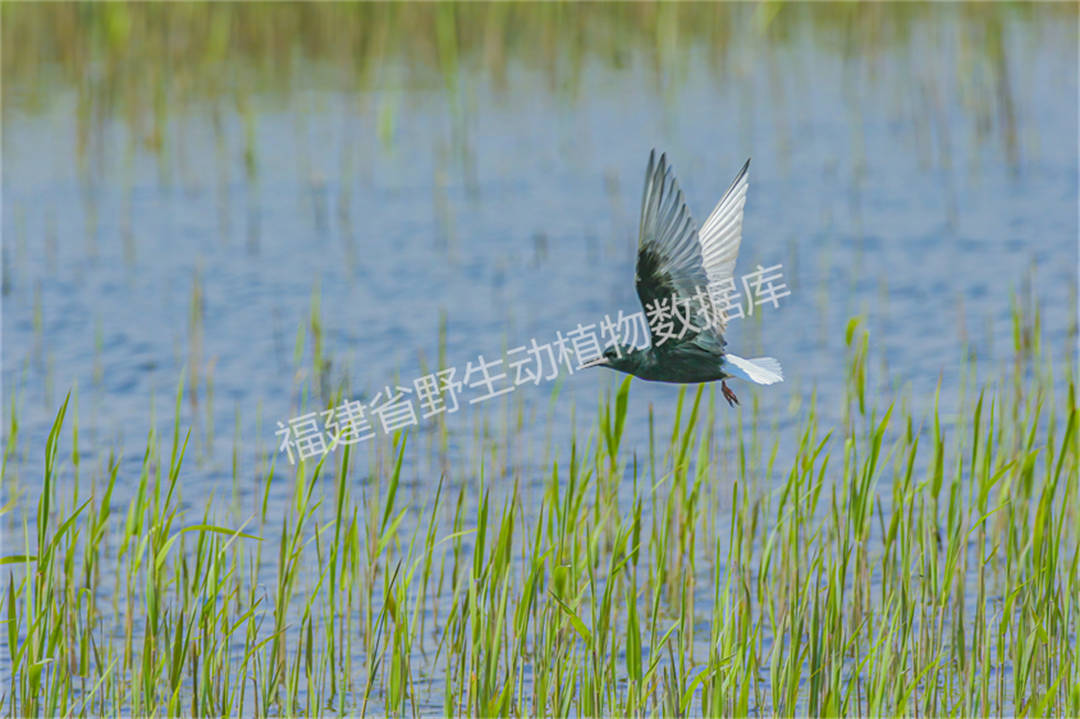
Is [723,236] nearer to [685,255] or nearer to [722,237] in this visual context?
[722,237]

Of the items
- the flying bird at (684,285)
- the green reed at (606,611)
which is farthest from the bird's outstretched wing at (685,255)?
the green reed at (606,611)

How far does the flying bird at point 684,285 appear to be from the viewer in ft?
8.62

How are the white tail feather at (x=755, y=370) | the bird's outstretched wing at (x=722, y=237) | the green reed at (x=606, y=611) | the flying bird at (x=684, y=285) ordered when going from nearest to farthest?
the white tail feather at (x=755, y=370)
the flying bird at (x=684, y=285)
the bird's outstretched wing at (x=722, y=237)
the green reed at (x=606, y=611)

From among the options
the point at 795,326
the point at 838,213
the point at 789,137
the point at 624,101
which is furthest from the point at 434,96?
the point at 795,326

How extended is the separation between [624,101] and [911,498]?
7.96m

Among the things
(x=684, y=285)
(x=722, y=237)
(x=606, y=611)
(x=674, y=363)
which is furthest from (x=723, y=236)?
(x=606, y=611)

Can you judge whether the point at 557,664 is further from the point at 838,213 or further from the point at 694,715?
the point at 838,213

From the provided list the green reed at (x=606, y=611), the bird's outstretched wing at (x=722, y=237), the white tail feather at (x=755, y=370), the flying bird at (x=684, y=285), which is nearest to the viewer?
the white tail feather at (x=755, y=370)

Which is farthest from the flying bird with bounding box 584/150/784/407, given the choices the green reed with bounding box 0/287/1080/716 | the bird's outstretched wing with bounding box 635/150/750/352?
the green reed with bounding box 0/287/1080/716

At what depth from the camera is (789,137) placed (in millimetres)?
10383

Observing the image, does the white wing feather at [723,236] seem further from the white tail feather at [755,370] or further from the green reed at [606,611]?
the green reed at [606,611]

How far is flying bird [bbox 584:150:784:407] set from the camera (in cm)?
263

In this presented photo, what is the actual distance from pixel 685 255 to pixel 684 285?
0.07m

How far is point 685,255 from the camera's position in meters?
2.69
